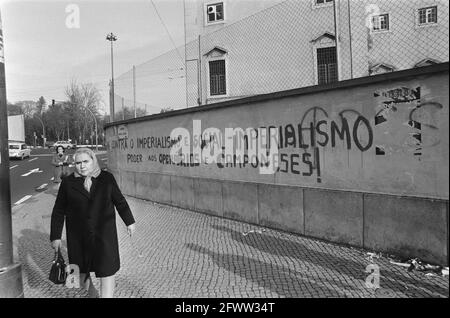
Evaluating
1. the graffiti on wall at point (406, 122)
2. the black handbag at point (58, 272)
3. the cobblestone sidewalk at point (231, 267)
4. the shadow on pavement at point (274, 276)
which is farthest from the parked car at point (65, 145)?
the graffiti on wall at point (406, 122)

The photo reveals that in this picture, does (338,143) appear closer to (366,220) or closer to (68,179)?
(366,220)

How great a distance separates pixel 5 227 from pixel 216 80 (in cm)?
1289

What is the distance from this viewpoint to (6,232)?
13.1ft

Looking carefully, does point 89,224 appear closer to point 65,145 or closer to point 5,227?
point 5,227

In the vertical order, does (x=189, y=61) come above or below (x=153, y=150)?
above

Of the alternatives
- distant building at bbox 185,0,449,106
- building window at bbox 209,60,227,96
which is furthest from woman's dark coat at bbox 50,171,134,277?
building window at bbox 209,60,227,96

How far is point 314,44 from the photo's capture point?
1422cm

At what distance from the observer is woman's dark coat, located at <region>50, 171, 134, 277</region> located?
3.54 metres

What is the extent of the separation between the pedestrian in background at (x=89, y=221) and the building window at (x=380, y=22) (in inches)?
246

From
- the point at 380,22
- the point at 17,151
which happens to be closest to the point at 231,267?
the point at 380,22

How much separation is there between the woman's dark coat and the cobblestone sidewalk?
2.38 ft
